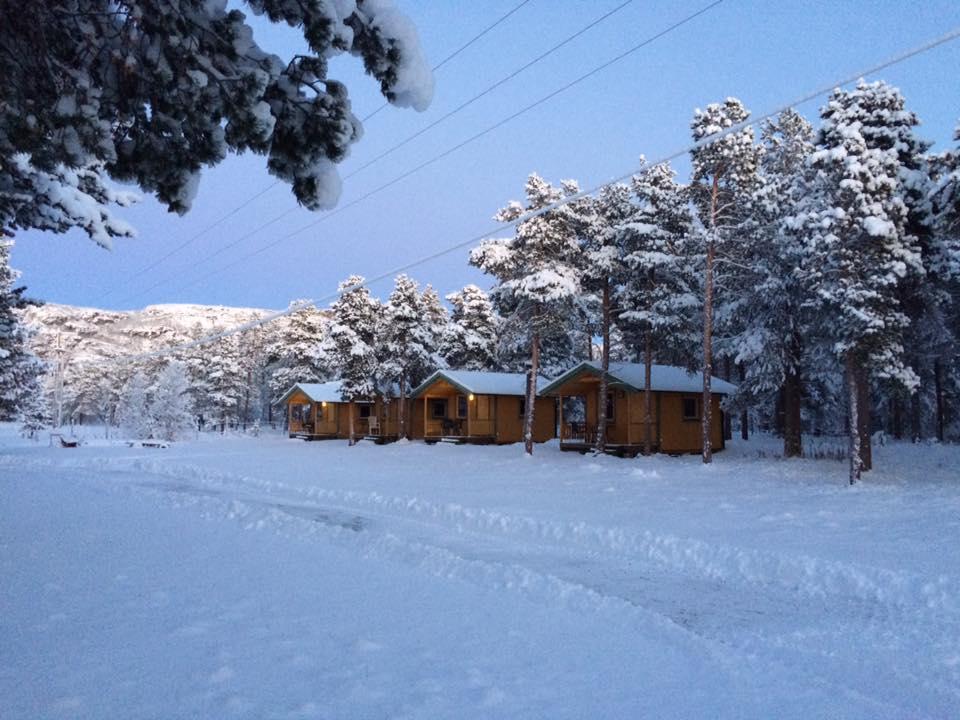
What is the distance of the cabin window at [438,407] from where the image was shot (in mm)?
43938

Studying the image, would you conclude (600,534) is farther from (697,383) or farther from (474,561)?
(697,383)

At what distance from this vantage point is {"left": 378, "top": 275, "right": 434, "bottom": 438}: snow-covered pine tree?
41688mm

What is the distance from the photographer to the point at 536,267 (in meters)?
28.3

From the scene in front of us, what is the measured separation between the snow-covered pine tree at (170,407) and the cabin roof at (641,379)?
3531 centimetres

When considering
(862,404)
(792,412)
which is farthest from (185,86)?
(792,412)

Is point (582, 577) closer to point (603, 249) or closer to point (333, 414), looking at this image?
point (603, 249)

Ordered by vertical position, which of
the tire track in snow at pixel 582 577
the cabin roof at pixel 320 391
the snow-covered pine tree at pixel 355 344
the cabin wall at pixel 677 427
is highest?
the snow-covered pine tree at pixel 355 344

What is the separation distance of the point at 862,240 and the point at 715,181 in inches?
238

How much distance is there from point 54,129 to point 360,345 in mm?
37561

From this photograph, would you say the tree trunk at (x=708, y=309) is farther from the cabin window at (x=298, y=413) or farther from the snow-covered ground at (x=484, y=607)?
the cabin window at (x=298, y=413)

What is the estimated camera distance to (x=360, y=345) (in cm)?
4119

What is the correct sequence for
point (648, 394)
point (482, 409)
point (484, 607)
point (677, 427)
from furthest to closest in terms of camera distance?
point (482, 409) < point (677, 427) < point (648, 394) < point (484, 607)

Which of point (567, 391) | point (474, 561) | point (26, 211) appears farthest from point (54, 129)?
point (567, 391)

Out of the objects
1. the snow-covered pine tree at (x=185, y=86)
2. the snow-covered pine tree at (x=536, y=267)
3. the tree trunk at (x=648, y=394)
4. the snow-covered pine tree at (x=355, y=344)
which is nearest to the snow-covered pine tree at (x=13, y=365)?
the snow-covered pine tree at (x=355, y=344)
